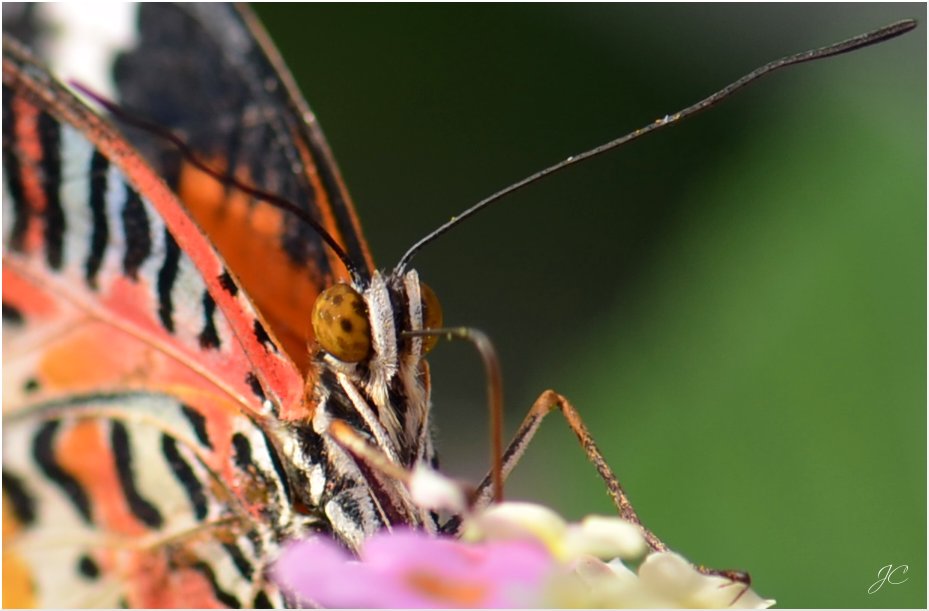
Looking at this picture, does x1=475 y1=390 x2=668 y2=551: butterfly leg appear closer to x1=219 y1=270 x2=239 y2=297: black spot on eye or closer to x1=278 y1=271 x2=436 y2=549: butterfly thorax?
x1=278 y1=271 x2=436 y2=549: butterfly thorax

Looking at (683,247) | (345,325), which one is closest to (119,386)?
(345,325)

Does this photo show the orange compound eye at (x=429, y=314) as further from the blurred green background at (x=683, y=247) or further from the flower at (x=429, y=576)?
the blurred green background at (x=683, y=247)

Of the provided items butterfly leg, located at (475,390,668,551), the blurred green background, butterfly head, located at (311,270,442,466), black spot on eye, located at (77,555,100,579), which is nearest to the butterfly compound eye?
butterfly head, located at (311,270,442,466)

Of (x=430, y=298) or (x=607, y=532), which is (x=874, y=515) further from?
(x=607, y=532)

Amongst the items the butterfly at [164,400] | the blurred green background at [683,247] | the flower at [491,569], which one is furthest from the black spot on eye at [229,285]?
the blurred green background at [683,247]

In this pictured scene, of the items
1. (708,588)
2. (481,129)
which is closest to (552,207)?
(481,129)
